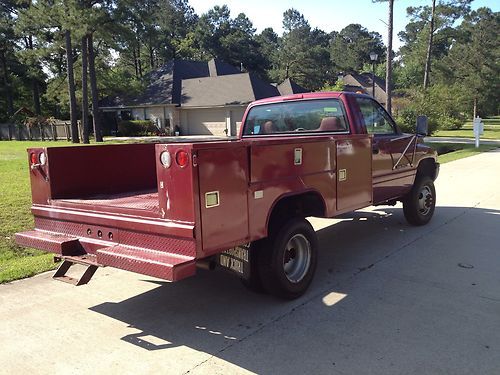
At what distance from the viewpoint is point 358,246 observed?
6.66m

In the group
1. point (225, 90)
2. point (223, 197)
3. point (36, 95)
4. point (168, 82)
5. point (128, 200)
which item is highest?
point (168, 82)

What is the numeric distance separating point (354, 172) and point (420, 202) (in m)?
2.64

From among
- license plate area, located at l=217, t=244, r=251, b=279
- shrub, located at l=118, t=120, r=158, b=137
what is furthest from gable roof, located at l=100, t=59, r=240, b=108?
license plate area, located at l=217, t=244, r=251, b=279

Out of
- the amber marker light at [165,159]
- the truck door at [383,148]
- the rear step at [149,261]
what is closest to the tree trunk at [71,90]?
the truck door at [383,148]

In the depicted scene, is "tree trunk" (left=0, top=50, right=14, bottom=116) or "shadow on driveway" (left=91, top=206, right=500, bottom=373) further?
"tree trunk" (left=0, top=50, right=14, bottom=116)

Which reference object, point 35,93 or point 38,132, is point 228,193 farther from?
point 35,93

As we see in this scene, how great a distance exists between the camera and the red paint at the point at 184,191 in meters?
3.60

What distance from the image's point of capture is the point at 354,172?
18.0 ft

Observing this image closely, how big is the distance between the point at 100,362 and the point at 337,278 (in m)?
2.75

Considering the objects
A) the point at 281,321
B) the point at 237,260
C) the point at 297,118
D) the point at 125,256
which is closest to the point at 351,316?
the point at 281,321

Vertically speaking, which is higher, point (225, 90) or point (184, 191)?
point (225, 90)

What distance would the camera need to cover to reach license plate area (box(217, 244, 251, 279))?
4.28 meters

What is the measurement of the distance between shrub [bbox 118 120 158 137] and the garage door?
346cm

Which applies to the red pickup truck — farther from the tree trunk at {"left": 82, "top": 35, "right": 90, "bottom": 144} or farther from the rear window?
the tree trunk at {"left": 82, "top": 35, "right": 90, "bottom": 144}
